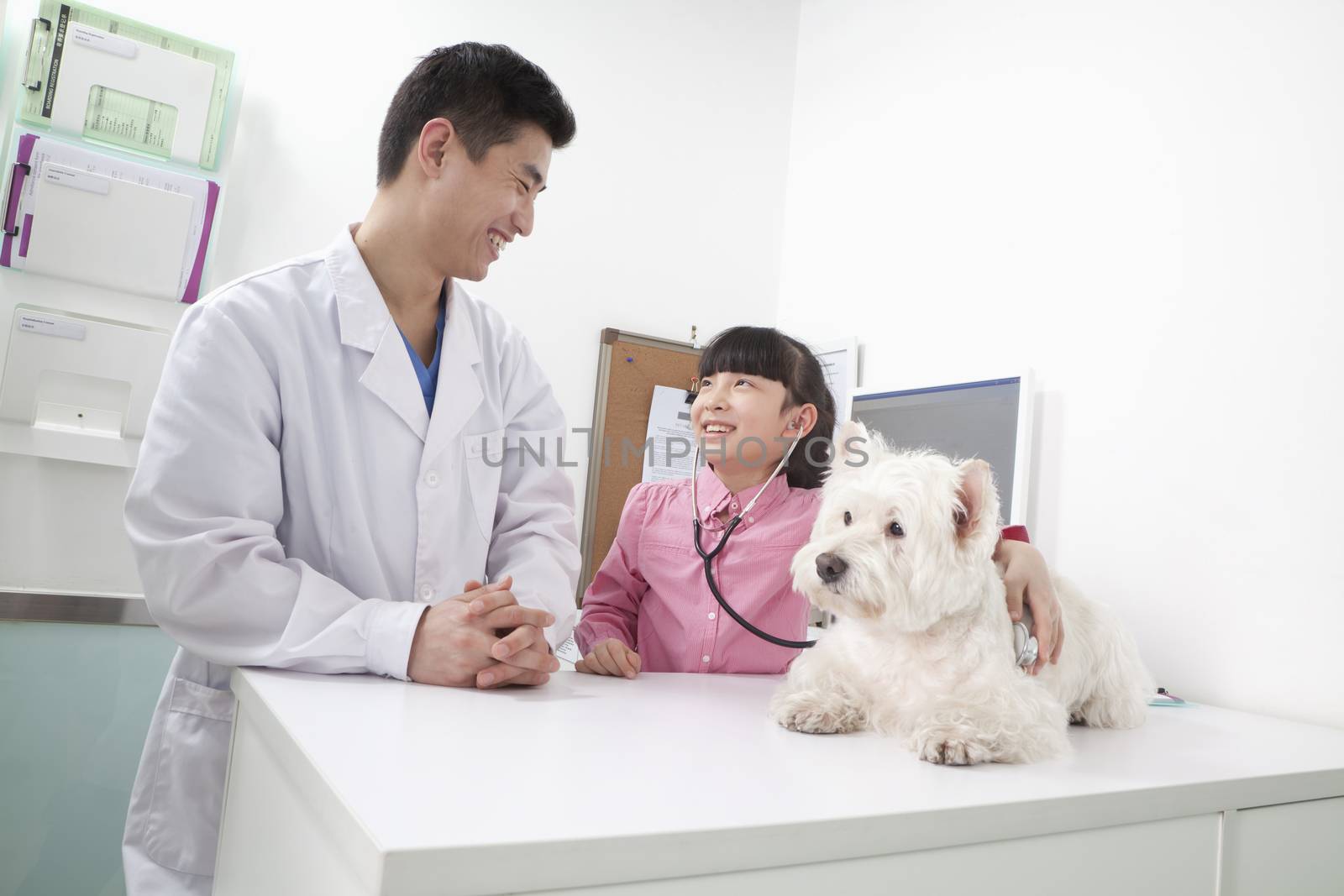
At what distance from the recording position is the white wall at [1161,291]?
4.92 ft

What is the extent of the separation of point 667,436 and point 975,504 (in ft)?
6.49

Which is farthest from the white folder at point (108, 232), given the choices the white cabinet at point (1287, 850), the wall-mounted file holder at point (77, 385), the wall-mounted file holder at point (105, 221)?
the white cabinet at point (1287, 850)

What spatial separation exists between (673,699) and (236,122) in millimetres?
2084

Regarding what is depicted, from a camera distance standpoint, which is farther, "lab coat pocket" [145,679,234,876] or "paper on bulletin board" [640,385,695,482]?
"paper on bulletin board" [640,385,695,482]

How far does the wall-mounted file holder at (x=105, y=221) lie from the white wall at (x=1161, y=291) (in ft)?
6.42

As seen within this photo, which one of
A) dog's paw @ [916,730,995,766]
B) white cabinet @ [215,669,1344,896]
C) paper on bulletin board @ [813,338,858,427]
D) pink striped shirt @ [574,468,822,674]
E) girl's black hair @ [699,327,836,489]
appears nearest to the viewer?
white cabinet @ [215,669,1344,896]

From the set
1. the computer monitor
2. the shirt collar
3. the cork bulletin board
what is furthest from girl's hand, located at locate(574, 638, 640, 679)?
the cork bulletin board

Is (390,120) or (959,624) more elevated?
(390,120)

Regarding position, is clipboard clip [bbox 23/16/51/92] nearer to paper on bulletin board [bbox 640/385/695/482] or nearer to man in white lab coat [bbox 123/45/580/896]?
man in white lab coat [bbox 123/45/580/896]

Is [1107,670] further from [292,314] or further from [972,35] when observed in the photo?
[972,35]

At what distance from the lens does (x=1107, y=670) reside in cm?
111

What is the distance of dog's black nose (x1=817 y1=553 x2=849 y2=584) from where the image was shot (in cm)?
95

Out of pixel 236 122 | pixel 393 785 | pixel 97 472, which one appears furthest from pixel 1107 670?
pixel 236 122

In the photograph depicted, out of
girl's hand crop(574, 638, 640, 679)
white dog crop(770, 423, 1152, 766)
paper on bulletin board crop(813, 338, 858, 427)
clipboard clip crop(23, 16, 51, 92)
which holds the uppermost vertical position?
clipboard clip crop(23, 16, 51, 92)
